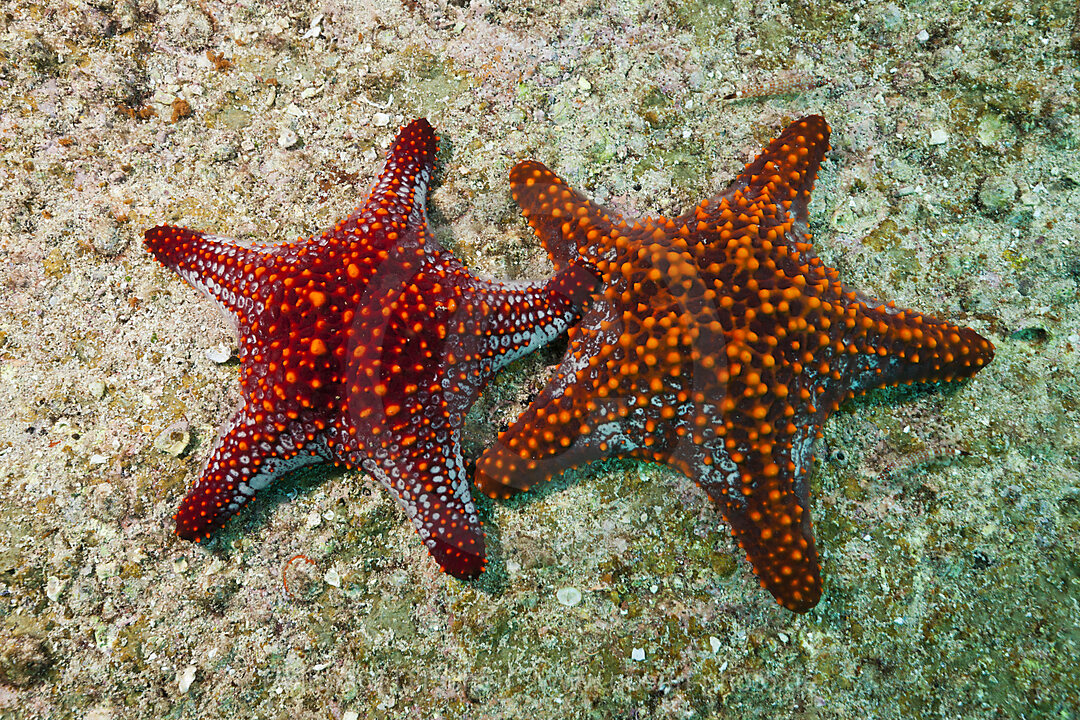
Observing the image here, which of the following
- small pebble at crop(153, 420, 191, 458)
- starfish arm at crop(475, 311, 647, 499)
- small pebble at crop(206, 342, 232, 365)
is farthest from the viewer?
small pebble at crop(206, 342, 232, 365)

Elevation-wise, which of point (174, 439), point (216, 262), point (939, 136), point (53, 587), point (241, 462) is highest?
point (939, 136)

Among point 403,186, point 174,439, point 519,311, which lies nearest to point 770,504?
point 519,311

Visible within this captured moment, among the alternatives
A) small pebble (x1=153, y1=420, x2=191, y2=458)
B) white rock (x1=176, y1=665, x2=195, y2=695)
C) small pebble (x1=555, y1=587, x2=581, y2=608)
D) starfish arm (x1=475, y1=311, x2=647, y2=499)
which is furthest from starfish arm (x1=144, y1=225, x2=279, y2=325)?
small pebble (x1=555, y1=587, x2=581, y2=608)

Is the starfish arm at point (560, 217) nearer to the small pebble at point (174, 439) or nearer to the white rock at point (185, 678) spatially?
the small pebble at point (174, 439)

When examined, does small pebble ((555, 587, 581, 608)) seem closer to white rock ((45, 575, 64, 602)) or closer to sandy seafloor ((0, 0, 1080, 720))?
sandy seafloor ((0, 0, 1080, 720))

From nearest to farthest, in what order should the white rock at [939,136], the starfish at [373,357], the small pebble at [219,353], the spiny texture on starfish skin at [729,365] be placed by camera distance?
the spiny texture on starfish skin at [729,365]
the starfish at [373,357]
the small pebble at [219,353]
the white rock at [939,136]

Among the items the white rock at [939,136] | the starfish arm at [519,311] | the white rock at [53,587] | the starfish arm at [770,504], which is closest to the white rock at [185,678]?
the white rock at [53,587]

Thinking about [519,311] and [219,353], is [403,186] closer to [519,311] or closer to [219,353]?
[519,311]
